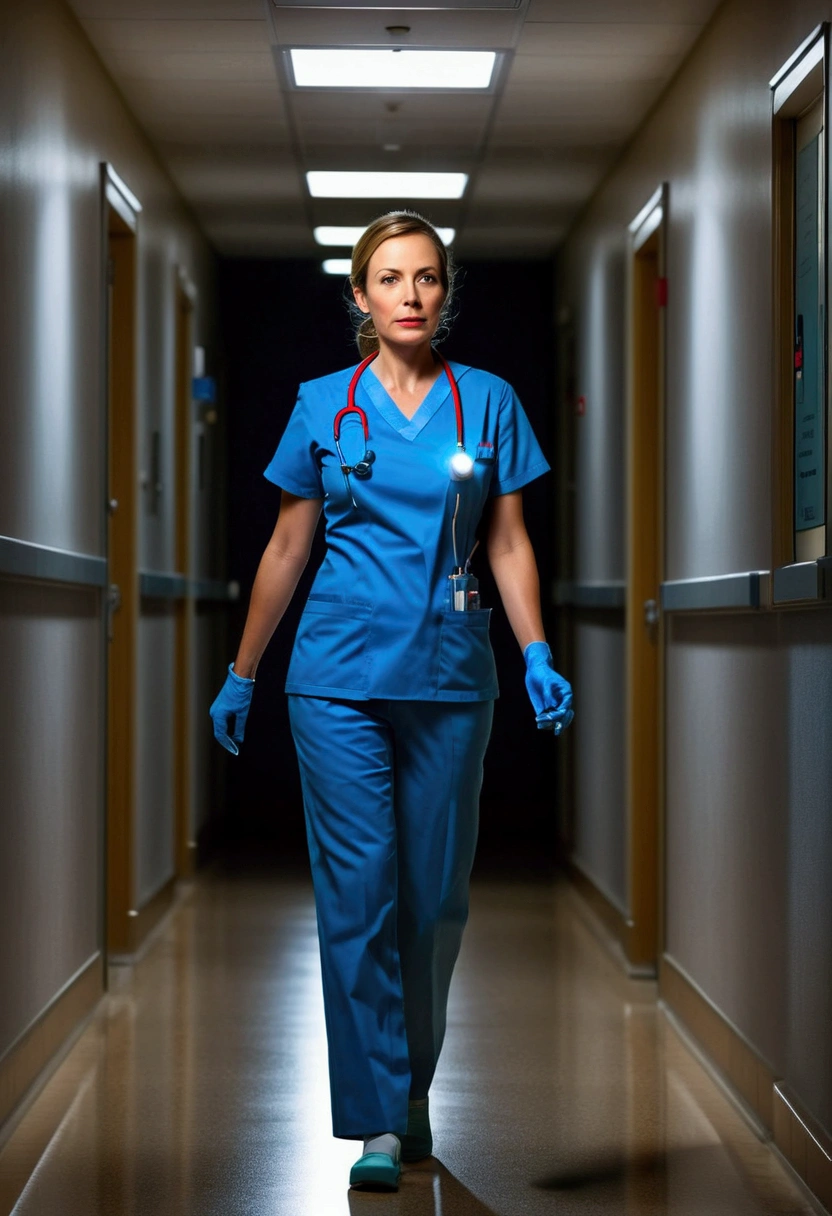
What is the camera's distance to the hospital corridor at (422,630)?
2.51 meters

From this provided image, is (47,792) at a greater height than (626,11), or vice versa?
(626,11)

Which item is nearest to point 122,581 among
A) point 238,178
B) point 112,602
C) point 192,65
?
point 112,602

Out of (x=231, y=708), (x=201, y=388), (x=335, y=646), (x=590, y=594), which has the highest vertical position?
(x=201, y=388)

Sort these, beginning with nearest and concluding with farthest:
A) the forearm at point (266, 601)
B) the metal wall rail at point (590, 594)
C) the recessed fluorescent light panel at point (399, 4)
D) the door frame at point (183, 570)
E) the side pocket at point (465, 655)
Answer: the side pocket at point (465, 655), the forearm at point (266, 601), the recessed fluorescent light panel at point (399, 4), the metal wall rail at point (590, 594), the door frame at point (183, 570)

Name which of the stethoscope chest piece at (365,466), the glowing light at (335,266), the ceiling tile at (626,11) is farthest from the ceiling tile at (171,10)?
the glowing light at (335,266)

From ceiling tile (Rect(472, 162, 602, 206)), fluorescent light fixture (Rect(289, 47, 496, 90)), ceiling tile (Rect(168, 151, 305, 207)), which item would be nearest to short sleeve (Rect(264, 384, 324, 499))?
fluorescent light fixture (Rect(289, 47, 496, 90))

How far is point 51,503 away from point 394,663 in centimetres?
118

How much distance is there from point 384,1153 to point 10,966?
83 centimetres

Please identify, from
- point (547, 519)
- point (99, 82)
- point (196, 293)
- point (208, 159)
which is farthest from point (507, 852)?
point (99, 82)

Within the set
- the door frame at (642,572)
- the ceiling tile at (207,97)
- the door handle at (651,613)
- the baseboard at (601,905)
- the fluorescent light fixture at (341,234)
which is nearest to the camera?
the ceiling tile at (207,97)

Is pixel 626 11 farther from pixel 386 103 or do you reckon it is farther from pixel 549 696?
pixel 549 696

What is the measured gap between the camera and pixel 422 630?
2490mm

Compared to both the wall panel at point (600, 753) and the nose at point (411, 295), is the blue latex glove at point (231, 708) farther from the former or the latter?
the wall panel at point (600, 753)

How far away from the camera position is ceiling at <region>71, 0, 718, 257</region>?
3656mm
